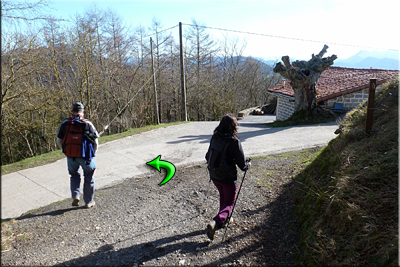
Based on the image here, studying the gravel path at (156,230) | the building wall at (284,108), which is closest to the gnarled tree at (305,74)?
the building wall at (284,108)

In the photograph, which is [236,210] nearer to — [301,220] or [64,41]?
[301,220]

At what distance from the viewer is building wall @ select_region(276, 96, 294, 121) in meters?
17.5

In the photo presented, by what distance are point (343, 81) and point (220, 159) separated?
54.4 ft

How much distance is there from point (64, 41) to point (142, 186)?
13330mm

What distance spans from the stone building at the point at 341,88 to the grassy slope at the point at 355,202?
10.7 meters

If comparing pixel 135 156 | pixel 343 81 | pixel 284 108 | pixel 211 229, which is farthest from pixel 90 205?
pixel 343 81

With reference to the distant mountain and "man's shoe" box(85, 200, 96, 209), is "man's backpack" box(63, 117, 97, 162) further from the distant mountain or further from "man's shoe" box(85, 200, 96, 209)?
the distant mountain

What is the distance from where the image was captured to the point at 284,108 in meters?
18.5

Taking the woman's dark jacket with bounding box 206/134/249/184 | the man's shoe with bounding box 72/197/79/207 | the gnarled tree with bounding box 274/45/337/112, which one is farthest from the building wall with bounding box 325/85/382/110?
the man's shoe with bounding box 72/197/79/207

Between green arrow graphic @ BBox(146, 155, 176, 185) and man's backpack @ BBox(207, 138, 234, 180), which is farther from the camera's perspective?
green arrow graphic @ BBox(146, 155, 176, 185)

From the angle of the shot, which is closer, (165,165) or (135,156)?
(165,165)

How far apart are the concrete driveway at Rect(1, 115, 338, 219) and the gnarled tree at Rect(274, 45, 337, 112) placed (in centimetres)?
324

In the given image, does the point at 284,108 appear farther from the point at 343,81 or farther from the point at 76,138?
the point at 76,138

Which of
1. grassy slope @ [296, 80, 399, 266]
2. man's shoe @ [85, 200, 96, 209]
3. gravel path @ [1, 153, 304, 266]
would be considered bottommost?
gravel path @ [1, 153, 304, 266]
